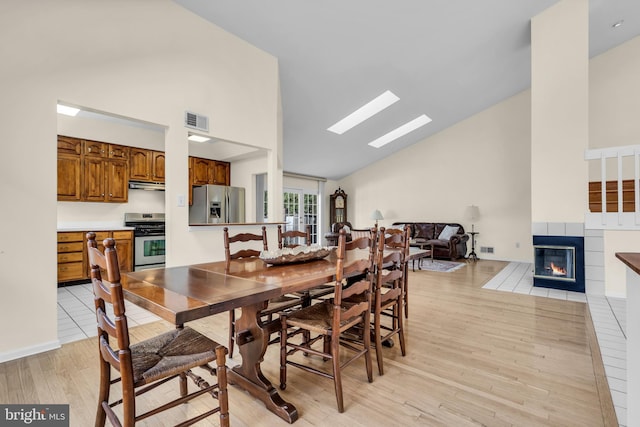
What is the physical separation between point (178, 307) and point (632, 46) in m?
8.04

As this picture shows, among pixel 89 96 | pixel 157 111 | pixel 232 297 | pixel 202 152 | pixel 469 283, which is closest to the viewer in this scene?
pixel 232 297

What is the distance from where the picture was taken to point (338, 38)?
379 centimetres

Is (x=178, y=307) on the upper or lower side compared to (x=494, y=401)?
upper

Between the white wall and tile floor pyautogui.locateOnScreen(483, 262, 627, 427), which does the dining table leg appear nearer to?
tile floor pyautogui.locateOnScreen(483, 262, 627, 427)

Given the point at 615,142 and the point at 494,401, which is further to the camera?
the point at 615,142

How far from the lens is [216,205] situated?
5.44m

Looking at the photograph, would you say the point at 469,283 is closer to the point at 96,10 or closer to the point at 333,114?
the point at 333,114

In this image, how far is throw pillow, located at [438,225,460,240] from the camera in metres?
6.97

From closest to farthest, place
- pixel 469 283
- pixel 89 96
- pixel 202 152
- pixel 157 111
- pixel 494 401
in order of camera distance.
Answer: pixel 494 401, pixel 89 96, pixel 157 111, pixel 469 283, pixel 202 152

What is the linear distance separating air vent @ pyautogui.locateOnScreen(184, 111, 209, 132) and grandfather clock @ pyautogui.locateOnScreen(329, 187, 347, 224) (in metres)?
6.00

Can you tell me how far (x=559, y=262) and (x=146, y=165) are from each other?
259 inches

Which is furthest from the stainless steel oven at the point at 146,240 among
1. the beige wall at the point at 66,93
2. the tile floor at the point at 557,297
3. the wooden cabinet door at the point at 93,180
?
the beige wall at the point at 66,93

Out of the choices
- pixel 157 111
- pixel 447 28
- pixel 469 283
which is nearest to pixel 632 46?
pixel 447 28

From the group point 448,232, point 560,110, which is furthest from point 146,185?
point 560,110
